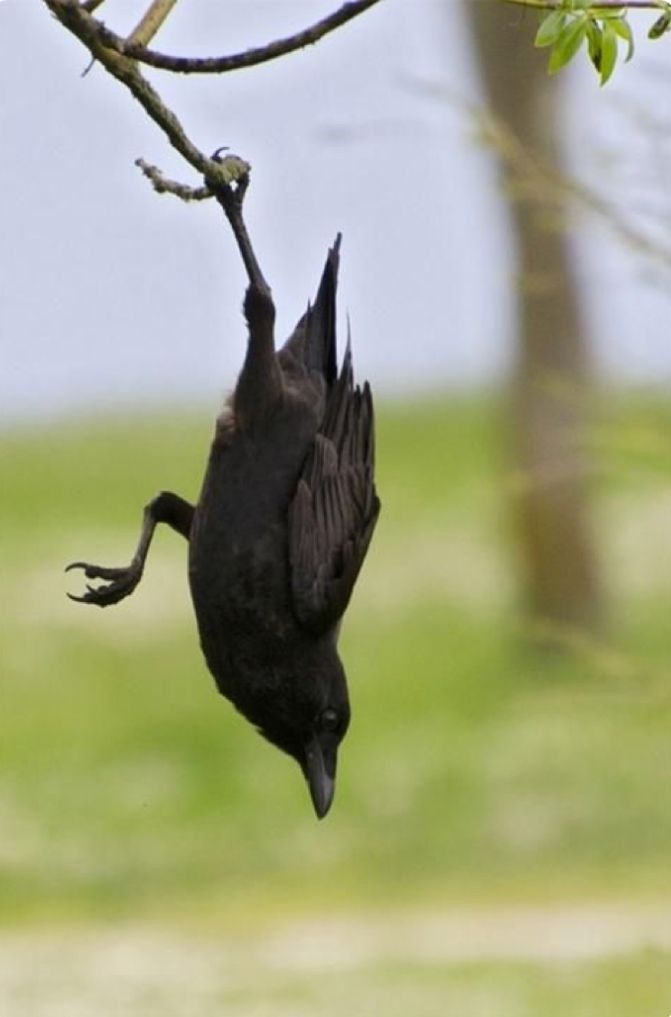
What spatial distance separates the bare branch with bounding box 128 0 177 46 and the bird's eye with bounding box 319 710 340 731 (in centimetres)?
177

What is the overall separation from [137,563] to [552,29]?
1.88 metres

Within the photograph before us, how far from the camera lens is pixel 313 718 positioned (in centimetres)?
550

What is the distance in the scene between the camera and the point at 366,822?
1540cm

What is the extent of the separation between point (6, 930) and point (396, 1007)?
10.8 feet

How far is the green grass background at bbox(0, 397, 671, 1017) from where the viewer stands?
11.7 metres

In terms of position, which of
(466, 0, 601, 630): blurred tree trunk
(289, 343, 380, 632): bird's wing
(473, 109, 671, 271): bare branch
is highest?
(466, 0, 601, 630): blurred tree trunk

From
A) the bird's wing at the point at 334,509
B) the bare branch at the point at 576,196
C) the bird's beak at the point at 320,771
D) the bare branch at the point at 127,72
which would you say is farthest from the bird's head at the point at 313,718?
the bare branch at the point at 576,196

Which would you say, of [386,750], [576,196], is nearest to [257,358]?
[576,196]

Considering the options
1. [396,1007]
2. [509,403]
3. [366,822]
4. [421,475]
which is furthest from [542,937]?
[421,475]

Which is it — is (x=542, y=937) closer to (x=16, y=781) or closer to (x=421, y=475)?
(x=16, y=781)

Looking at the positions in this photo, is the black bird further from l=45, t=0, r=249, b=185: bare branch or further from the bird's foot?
l=45, t=0, r=249, b=185: bare branch

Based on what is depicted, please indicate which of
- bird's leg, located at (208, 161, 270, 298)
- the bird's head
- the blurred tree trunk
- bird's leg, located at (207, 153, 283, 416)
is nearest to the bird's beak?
the bird's head

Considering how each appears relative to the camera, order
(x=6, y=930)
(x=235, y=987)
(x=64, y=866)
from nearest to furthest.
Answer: (x=235, y=987), (x=6, y=930), (x=64, y=866)

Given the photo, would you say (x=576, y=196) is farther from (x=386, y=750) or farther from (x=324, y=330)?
(x=386, y=750)
